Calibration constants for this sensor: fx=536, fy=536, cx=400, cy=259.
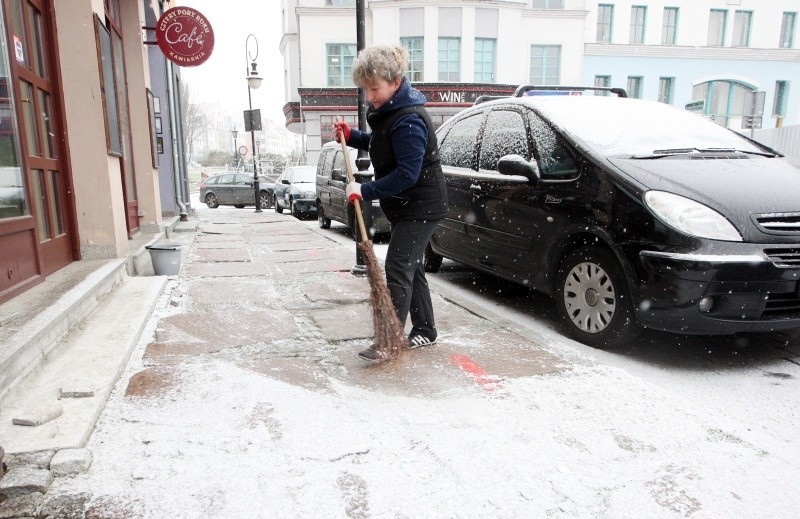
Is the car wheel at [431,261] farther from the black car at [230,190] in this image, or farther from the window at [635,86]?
the window at [635,86]

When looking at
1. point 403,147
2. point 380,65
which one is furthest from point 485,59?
point 403,147

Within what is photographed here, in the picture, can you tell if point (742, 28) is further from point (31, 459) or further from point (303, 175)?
point (31, 459)

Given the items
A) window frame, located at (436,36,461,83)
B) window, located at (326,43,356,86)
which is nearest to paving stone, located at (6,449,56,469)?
window frame, located at (436,36,461,83)

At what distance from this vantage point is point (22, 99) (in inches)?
152

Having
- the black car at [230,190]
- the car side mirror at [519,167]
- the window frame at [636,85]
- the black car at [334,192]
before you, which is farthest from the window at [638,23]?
the car side mirror at [519,167]

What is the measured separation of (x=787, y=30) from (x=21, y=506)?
3799 centimetres

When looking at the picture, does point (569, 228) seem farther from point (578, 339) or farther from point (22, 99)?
point (22, 99)

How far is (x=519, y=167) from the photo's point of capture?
3.96 meters

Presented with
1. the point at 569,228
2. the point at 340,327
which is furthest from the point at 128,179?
the point at 569,228

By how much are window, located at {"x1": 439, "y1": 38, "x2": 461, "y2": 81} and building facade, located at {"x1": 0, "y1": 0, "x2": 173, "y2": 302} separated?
2167 cm

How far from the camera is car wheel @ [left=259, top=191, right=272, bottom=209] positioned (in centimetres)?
2098

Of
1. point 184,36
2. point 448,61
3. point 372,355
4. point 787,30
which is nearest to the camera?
point 372,355

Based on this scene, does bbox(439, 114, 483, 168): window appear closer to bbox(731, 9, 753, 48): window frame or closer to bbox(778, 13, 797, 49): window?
bbox(731, 9, 753, 48): window frame

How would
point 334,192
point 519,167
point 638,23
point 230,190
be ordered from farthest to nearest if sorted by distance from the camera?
point 638,23 < point 230,190 < point 334,192 < point 519,167
